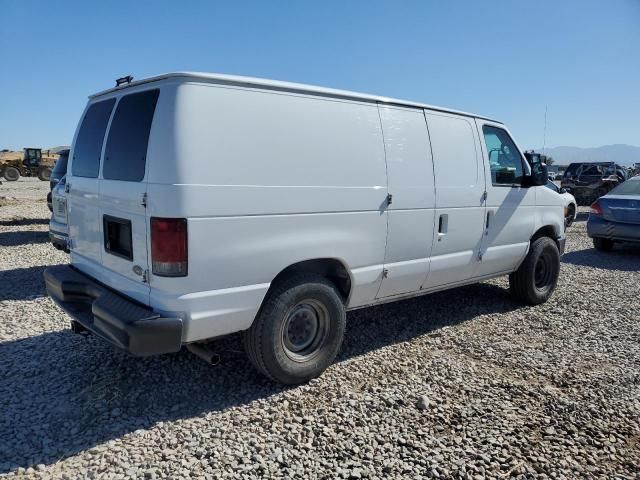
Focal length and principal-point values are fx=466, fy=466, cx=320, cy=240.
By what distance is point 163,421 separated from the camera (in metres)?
3.24

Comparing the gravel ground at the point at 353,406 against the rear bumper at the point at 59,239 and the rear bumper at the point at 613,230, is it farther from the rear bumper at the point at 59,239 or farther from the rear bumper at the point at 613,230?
the rear bumper at the point at 613,230

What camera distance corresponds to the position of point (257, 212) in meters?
3.27

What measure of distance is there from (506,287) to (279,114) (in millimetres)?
4963

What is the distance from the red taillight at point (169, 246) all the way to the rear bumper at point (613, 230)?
9891 mm

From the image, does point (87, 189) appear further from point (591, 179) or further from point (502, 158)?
point (591, 179)

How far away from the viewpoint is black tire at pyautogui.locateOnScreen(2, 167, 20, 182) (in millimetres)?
30984

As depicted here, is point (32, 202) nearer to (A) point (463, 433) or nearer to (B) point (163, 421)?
(B) point (163, 421)

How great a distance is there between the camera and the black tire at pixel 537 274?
5.89 m

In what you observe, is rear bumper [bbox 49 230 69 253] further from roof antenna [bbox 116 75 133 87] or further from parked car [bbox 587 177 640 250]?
parked car [bbox 587 177 640 250]

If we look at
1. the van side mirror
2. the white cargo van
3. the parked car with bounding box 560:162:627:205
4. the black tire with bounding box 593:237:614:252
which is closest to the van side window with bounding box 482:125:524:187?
the van side mirror

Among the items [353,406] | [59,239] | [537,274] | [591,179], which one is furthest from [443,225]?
[591,179]

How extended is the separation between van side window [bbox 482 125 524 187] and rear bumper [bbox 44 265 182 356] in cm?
383

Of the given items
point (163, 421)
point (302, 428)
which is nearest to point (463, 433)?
point (302, 428)

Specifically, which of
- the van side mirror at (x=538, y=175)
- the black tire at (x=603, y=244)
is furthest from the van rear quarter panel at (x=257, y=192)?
the black tire at (x=603, y=244)
